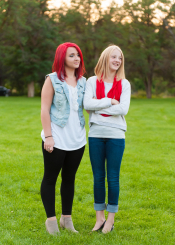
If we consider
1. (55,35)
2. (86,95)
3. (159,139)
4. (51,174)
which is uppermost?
(55,35)

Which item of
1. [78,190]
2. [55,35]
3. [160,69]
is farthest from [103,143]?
[160,69]

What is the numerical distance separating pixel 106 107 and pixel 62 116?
47 cm

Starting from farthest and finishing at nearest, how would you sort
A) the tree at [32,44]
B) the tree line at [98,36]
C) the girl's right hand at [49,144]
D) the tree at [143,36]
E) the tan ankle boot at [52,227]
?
the tree at [143,36], the tree line at [98,36], the tree at [32,44], the tan ankle boot at [52,227], the girl's right hand at [49,144]

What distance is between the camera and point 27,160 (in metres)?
6.59

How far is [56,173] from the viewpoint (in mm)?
3068

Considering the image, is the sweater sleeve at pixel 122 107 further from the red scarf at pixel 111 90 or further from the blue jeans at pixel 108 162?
the blue jeans at pixel 108 162

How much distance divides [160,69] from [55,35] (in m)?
15.3

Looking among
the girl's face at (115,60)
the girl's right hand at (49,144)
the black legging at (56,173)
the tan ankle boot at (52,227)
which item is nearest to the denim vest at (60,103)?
the girl's right hand at (49,144)

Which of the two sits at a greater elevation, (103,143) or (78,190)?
(103,143)

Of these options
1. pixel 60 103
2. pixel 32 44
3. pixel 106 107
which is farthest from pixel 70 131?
pixel 32 44

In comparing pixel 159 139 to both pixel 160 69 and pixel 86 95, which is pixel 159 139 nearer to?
pixel 86 95

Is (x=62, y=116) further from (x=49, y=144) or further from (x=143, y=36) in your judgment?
(x=143, y=36)

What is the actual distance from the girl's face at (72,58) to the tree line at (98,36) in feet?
109

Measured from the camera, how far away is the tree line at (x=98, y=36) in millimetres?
36156
